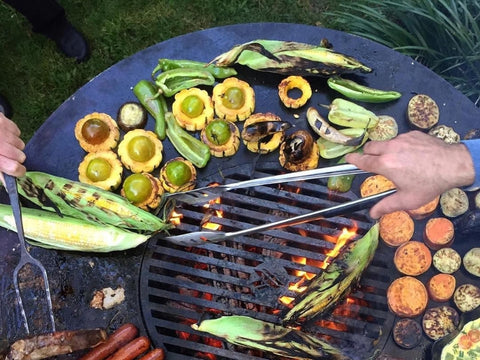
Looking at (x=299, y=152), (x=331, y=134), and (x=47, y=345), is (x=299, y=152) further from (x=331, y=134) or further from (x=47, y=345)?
(x=47, y=345)

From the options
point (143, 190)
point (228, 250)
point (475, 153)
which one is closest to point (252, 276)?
point (228, 250)

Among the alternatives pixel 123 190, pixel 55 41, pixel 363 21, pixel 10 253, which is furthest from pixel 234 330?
pixel 55 41

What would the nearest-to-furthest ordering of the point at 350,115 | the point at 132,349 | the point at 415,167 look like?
the point at 415,167, the point at 132,349, the point at 350,115

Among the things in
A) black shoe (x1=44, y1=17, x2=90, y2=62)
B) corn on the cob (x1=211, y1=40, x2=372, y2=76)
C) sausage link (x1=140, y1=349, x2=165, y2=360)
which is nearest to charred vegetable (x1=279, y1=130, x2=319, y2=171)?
corn on the cob (x1=211, y1=40, x2=372, y2=76)

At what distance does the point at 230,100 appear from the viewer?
3.55 meters

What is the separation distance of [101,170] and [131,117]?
43cm

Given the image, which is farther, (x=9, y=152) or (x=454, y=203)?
(x=454, y=203)

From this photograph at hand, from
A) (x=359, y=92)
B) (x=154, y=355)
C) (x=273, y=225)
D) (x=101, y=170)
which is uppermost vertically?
(x=359, y=92)

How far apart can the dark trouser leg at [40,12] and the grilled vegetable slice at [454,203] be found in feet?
12.0

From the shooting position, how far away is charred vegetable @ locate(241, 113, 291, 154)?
11.3 ft

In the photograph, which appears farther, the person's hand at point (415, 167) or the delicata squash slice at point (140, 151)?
the delicata squash slice at point (140, 151)

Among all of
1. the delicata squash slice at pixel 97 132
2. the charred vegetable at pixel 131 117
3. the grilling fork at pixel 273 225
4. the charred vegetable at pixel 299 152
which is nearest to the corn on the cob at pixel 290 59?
the charred vegetable at pixel 299 152

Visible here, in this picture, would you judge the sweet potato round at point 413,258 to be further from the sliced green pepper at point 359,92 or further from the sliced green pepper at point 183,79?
the sliced green pepper at point 183,79

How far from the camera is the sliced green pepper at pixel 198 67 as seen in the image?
3615 mm
